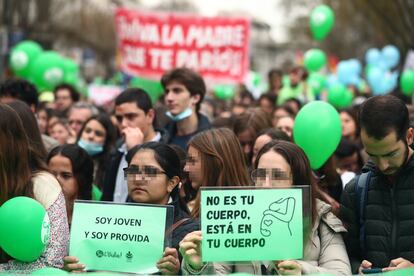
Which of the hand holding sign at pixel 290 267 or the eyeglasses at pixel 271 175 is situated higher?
the eyeglasses at pixel 271 175

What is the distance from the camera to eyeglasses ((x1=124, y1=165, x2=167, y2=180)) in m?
5.38

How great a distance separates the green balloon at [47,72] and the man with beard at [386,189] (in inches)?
467

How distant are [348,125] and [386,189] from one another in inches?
209

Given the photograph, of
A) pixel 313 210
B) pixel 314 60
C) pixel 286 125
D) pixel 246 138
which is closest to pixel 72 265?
pixel 313 210

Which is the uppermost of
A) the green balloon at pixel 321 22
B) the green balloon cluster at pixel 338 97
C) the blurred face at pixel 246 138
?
the green balloon at pixel 321 22

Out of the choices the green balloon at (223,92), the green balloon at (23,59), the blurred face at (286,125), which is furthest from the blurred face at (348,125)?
the green balloon at (223,92)

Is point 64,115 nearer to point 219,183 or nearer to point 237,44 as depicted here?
point 237,44

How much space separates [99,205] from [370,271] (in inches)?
54.8

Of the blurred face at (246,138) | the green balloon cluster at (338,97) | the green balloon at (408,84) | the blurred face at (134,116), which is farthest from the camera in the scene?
the green balloon at (408,84)

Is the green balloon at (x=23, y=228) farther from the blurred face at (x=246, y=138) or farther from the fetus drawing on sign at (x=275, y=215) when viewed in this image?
the blurred face at (x=246, y=138)

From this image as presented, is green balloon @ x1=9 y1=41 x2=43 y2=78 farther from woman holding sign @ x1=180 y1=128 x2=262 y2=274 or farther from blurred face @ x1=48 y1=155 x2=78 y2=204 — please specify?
woman holding sign @ x1=180 y1=128 x2=262 y2=274

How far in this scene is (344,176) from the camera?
798 centimetres

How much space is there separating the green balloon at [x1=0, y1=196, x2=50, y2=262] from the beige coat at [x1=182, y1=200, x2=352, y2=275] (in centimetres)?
72

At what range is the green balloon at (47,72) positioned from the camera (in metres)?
16.5
